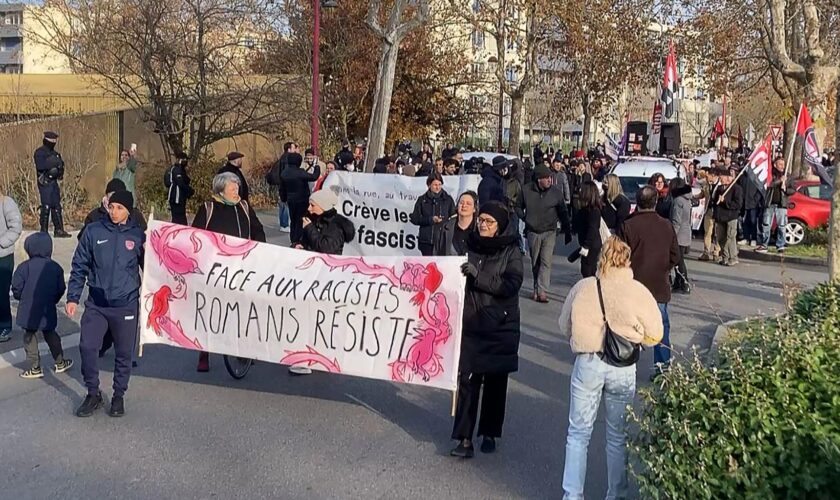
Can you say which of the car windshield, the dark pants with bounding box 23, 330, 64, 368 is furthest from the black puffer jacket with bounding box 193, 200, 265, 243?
the car windshield

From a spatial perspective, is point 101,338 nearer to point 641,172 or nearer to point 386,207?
point 386,207

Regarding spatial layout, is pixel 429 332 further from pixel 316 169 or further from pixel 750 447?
pixel 316 169

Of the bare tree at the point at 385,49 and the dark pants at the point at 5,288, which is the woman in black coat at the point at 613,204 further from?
the bare tree at the point at 385,49

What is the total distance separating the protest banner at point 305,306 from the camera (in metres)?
6.43

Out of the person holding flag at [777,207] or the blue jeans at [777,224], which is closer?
the person holding flag at [777,207]

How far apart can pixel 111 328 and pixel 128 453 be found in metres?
1.24

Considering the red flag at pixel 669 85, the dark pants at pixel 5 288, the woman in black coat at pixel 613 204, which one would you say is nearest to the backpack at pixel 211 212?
the dark pants at pixel 5 288

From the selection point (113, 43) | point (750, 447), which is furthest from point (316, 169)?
point (750, 447)

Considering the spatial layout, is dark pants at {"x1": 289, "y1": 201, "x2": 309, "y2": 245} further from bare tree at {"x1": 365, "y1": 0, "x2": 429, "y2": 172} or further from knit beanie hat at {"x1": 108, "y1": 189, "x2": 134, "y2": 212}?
knit beanie hat at {"x1": 108, "y1": 189, "x2": 134, "y2": 212}

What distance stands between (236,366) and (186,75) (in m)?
16.1

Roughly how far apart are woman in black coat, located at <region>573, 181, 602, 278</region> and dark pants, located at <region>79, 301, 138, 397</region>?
5.47m

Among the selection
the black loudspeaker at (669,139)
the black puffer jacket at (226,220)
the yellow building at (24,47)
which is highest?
the yellow building at (24,47)

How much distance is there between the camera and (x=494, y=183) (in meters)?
14.4

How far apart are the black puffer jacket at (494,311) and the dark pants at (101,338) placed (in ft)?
8.64
